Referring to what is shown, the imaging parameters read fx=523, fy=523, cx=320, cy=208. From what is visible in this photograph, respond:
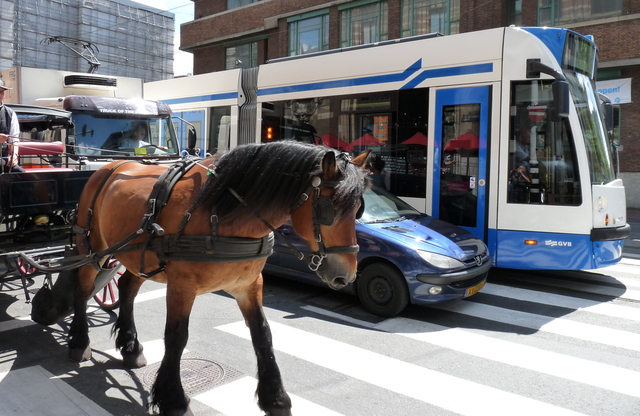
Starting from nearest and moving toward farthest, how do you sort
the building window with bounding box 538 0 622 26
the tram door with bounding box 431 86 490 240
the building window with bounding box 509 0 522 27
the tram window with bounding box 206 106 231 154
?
the tram door with bounding box 431 86 490 240 → the tram window with bounding box 206 106 231 154 → the building window with bounding box 538 0 622 26 → the building window with bounding box 509 0 522 27

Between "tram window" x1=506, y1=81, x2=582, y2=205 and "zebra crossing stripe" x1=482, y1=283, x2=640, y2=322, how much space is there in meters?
1.31

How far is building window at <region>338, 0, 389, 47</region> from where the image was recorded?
78.1ft

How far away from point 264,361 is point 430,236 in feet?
11.7

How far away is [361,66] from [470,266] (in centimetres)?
423

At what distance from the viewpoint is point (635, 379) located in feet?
15.0

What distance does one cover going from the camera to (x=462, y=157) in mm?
7941

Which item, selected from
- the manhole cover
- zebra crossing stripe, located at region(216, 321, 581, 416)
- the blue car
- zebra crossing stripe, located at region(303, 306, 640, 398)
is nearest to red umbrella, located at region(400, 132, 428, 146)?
the blue car

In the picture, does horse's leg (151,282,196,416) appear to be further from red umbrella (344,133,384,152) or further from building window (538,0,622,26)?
building window (538,0,622,26)

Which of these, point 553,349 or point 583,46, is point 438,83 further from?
point 553,349

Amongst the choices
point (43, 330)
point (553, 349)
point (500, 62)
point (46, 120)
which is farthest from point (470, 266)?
point (46, 120)

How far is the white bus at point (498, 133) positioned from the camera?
23.6 feet

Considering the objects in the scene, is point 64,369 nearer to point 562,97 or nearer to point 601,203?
point 562,97

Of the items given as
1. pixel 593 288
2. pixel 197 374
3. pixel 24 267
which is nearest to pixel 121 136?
pixel 24 267

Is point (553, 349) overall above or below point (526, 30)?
below
